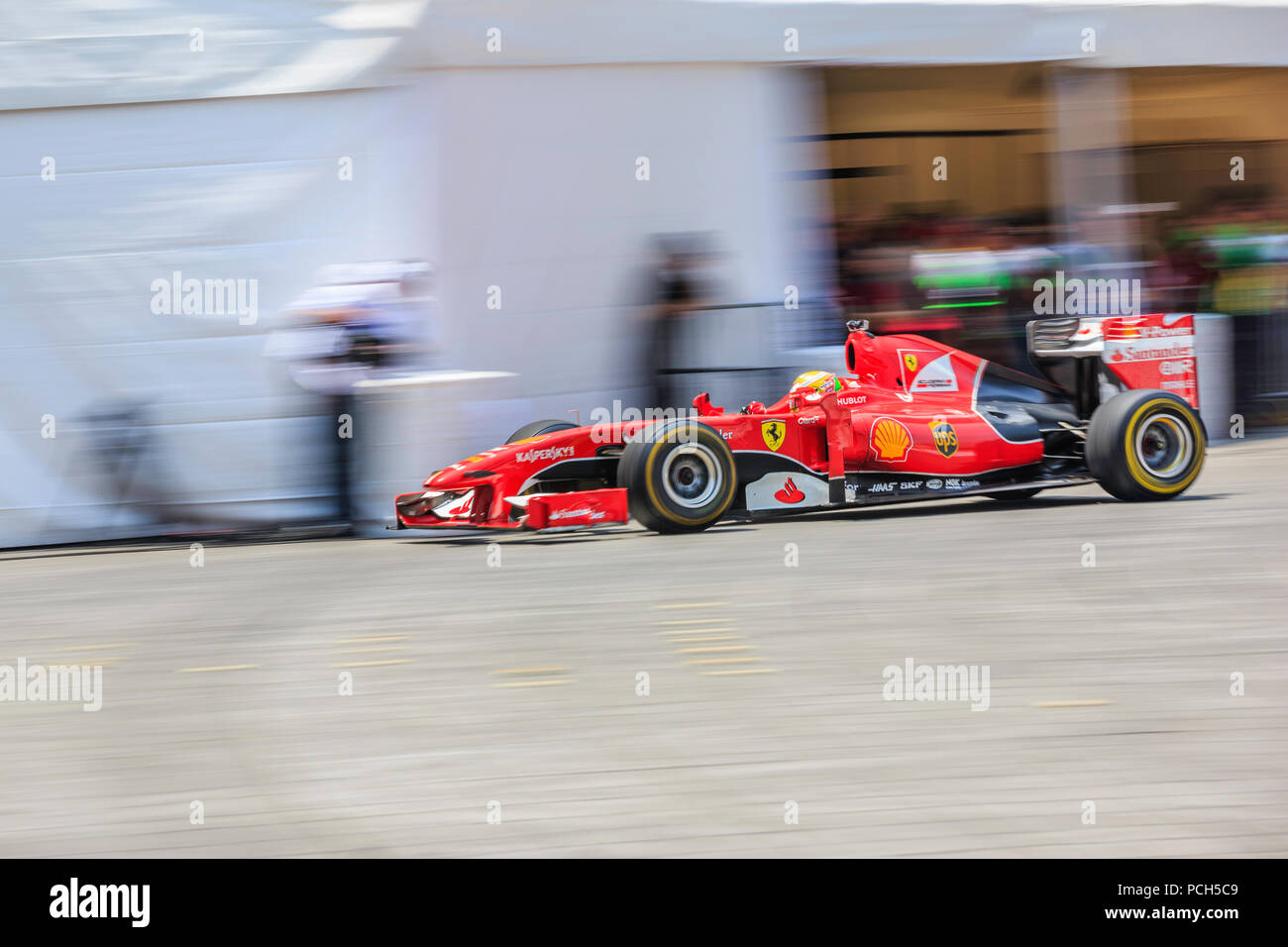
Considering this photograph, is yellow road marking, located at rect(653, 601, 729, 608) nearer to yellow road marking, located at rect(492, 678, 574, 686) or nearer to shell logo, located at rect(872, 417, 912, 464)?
yellow road marking, located at rect(492, 678, 574, 686)

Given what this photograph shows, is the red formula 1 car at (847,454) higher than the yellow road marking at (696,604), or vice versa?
the red formula 1 car at (847,454)

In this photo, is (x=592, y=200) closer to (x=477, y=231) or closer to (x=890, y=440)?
(x=477, y=231)

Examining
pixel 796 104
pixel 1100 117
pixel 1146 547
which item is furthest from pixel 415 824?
pixel 1100 117

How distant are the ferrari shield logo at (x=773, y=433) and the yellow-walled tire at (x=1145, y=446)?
6.19 ft

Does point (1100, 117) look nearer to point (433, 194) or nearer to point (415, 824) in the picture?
point (433, 194)

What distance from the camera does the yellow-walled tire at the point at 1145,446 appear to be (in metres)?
8.88

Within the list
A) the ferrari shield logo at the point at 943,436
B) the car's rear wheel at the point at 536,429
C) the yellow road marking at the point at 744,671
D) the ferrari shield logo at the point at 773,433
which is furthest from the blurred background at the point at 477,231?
the yellow road marking at the point at 744,671

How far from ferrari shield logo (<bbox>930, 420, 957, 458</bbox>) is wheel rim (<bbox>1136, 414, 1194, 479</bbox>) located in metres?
1.19

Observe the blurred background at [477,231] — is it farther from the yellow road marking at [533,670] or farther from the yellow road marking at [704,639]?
the yellow road marking at [533,670]

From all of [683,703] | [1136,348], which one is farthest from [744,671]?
[1136,348]

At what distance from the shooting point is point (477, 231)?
36.2 ft

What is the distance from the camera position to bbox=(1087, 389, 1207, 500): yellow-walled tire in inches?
349

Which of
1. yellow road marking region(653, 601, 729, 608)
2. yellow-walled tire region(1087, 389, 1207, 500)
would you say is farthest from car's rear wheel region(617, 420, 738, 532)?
yellow-walled tire region(1087, 389, 1207, 500)

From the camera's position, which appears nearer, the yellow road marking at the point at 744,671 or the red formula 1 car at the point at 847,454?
the yellow road marking at the point at 744,671
